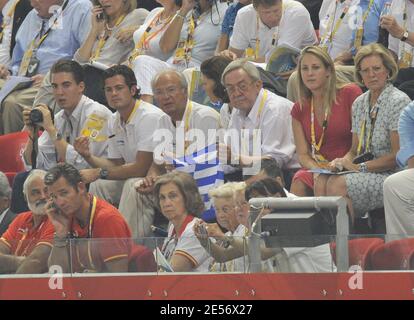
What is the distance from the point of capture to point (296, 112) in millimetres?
9695

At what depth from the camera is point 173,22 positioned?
37.8 feet

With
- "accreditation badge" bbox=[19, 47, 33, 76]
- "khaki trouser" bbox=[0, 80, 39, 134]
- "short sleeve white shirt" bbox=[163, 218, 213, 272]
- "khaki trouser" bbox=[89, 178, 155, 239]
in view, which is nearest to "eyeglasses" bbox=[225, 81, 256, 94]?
"khaki trouser" bbox=[89, 178, 155, 239]

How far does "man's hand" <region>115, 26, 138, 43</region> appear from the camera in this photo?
11969mm

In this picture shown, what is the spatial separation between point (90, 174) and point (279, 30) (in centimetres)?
184

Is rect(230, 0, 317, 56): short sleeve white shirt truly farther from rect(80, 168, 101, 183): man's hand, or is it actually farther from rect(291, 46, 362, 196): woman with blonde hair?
rect(80, 168, 101, 183): man's hand

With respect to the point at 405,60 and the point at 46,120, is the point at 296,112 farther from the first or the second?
the point at 46,120

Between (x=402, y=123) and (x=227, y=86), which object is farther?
(x=227, y=86)

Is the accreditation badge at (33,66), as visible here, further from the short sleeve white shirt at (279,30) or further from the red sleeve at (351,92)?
the red sleeve at (351,92)

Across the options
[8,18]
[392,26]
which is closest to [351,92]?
[392,26]

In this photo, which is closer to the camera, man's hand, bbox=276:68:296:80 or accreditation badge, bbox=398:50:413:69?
accreditation badge, bbox=398:50:413:69

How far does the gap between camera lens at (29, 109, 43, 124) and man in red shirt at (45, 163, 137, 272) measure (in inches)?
58.1
